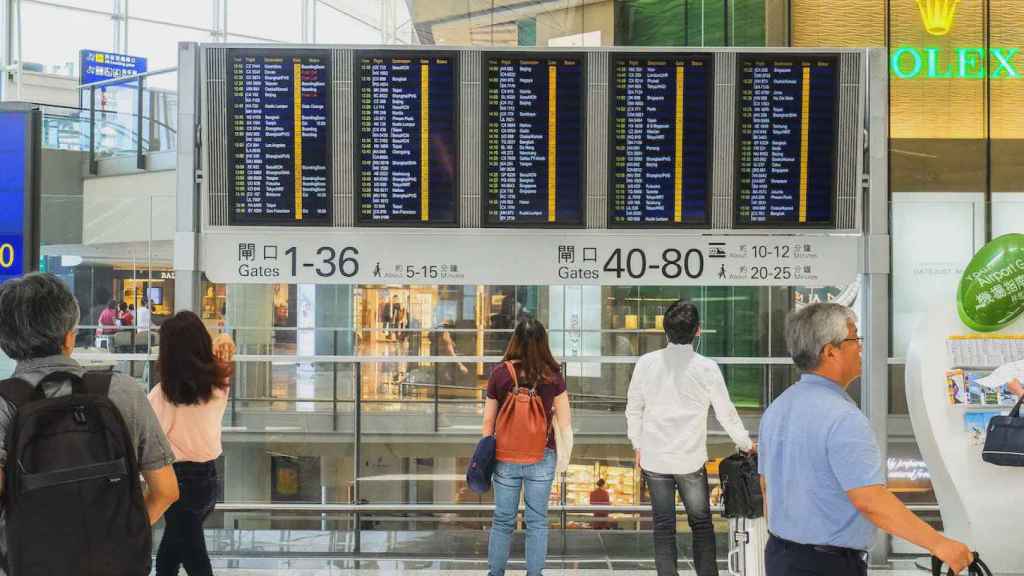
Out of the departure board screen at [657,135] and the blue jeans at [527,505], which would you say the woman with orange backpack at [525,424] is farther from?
the departure board screen at [657,135]

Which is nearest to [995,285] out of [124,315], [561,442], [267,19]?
[561,442]

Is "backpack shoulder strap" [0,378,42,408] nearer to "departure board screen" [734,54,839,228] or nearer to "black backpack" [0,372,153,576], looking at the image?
"black backpack" [0,372,153,576]

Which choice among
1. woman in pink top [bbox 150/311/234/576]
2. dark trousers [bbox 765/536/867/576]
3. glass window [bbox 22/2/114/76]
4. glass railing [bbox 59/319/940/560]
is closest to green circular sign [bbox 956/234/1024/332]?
glass railing [bbox 59/319/940/560]

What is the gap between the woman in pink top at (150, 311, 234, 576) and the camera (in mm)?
4277

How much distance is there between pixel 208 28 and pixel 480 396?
1258 centimetres

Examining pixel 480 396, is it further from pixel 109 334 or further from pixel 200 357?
pixel 200 357

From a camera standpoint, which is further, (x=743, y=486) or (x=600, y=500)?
(x=600, y=500)

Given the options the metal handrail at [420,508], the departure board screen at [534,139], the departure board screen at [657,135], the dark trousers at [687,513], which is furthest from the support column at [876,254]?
the departure board screen at [534,139]

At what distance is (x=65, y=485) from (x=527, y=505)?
9.65 feet

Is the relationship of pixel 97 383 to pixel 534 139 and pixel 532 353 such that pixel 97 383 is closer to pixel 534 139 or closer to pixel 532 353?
pixel 532 353

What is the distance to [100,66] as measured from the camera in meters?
19.3

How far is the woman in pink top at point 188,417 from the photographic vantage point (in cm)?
428

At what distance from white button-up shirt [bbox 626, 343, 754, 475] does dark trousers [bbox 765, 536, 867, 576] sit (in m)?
1.98

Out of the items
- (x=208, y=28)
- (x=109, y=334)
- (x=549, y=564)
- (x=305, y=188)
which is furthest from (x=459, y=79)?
(x=208, y=28)
